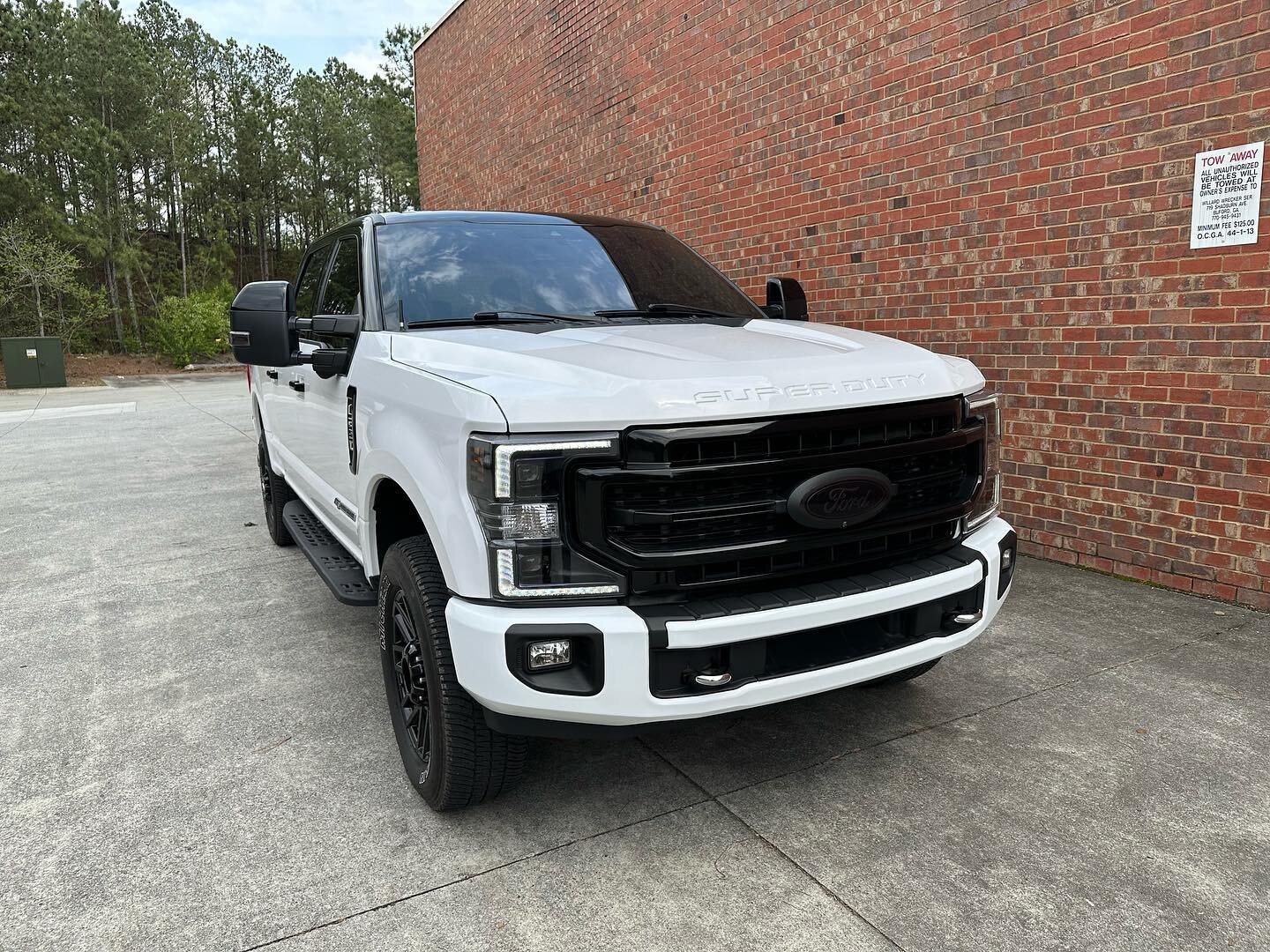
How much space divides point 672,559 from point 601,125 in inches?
324

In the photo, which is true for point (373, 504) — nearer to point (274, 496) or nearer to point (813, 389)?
point (813, 389)

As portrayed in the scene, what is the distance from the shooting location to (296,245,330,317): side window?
4.57 metres

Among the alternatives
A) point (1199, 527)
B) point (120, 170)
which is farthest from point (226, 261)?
point (1199, 527)

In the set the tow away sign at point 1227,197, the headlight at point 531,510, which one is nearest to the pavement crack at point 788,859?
the headlight at point 531,510

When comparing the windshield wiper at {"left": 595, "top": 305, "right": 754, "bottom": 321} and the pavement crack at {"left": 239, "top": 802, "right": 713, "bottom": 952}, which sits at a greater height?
the windshield wiper at {"left": 595, "top": 305, "right": 754, "bottom": 321}

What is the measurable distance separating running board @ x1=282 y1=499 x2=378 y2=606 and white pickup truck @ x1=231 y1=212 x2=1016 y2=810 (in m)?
0.09

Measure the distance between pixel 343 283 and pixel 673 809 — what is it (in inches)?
102

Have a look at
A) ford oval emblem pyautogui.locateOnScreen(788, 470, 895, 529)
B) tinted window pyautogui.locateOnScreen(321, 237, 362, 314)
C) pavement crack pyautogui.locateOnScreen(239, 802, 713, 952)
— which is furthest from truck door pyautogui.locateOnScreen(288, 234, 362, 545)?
ford oval emblem pyautogui.locateOnScreen(788, 470, 895, 529)

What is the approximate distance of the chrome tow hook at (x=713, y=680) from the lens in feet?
7.39

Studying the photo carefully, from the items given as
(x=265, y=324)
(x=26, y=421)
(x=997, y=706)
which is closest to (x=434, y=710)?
(x=265, y=324)

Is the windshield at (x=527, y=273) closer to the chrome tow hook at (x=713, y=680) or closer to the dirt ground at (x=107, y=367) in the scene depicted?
the chrome tow hook at (x=713, y=680)

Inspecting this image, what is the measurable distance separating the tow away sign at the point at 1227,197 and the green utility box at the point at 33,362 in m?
25.2

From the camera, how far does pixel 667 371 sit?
2373 millimetres

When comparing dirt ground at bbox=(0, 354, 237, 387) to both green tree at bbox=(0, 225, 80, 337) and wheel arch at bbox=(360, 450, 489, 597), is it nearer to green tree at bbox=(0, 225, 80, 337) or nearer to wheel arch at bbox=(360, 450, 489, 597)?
green tree at bbox=(0, 225, 80, 337)
